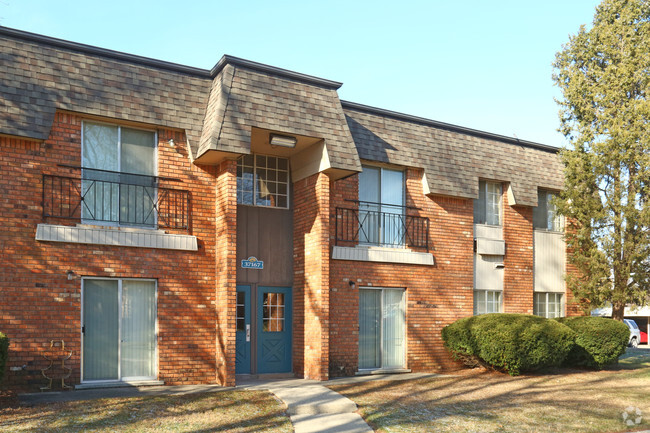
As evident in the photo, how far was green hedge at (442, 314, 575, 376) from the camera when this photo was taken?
14695mm

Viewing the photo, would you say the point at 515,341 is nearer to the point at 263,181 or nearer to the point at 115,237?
the point at 263,181

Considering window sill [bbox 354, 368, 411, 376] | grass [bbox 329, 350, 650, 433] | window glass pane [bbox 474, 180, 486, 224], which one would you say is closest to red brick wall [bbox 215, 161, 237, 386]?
grass [bbox 329, 350, 650, 433]

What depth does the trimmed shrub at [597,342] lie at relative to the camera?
53.9 feet

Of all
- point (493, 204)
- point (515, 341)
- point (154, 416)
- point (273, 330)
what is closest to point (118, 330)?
point (154, 416)

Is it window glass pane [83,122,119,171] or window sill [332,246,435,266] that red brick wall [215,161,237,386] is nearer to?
window glass pane [83,122,119,171]

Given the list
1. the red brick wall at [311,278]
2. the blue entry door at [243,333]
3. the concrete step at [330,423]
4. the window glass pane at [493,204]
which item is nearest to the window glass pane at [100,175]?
the blue entry door at [243,333]

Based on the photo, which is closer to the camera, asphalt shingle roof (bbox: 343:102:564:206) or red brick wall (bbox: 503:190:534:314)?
asphalt shingle roof (bbox: 343:102:564:206)

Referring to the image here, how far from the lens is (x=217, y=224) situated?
44.8 ft

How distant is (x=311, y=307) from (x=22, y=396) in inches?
242

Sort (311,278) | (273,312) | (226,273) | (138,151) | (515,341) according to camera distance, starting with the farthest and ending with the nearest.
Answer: (273,312) < (515,341) < (311,278) < (138,151) < (226,273)

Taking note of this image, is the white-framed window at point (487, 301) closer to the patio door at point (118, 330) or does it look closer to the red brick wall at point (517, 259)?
the red brick wall at point (517, 259)

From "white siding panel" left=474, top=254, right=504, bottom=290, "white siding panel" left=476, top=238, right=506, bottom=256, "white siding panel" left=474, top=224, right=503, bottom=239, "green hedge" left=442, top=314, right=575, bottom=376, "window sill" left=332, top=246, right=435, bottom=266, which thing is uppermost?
"white siding panel" left=474, top=224, right=503, bottom=239

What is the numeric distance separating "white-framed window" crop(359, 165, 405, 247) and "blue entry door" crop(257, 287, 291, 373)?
2617mm

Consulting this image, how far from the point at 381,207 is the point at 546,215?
653 centimetres
